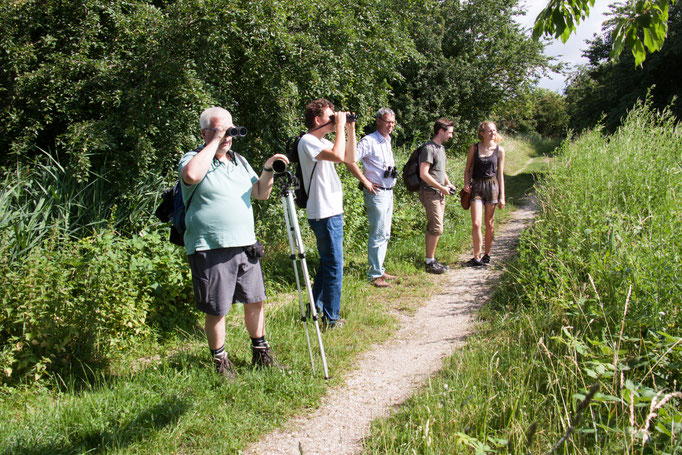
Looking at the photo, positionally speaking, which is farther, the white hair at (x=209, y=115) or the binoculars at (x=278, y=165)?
the binoculars at (x=278, y=165)

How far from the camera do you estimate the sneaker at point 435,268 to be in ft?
21.5

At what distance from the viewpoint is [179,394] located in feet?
10.9

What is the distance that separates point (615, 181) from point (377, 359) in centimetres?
362

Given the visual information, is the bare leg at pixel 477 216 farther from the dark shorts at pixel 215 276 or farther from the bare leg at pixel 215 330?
the bare leg at pixel 215 330

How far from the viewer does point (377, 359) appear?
163 inches

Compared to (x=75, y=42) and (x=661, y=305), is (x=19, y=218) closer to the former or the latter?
(x=75, y=42)

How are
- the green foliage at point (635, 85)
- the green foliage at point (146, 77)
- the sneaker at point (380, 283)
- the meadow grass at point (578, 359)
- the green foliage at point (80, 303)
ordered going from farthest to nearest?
the green foliage at point (635, 85), the sneaker at point (380, 283), the green foliage at point (146, 77), the green foliage at point (80, 303), the meadow grass at point (578, 359)

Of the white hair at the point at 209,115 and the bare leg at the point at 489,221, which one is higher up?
the white hair at the point at 209,115

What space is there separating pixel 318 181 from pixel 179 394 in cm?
207

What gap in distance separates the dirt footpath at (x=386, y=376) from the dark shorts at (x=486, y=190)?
3.50ft

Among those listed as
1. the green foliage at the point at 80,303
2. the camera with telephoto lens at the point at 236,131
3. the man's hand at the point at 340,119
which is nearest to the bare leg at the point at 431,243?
the man's hand at the point at 340,119

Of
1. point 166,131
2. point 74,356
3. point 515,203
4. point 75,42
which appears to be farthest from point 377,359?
point 515,203

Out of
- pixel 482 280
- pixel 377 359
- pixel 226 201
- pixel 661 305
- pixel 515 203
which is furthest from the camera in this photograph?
pixel 515 203

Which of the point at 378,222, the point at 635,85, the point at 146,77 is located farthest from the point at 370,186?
the point at 635,85
